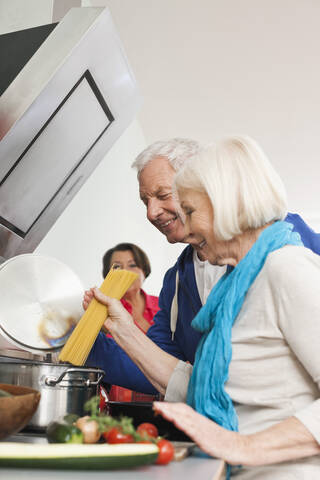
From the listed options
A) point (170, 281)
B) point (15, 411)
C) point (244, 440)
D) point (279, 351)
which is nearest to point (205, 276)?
point (170, 281)

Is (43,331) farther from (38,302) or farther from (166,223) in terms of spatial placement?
(166,223)

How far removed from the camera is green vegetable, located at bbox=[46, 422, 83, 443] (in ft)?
2.49

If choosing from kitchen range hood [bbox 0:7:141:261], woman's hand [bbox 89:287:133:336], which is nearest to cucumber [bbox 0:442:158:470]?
woman's hand [bbox 89:287:133:336]

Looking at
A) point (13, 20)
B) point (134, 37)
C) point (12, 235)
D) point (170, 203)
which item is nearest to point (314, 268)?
point (170, 203)

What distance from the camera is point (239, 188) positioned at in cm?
100

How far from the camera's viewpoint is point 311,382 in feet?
3.07

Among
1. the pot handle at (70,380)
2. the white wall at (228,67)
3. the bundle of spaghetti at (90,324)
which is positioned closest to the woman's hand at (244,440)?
the pot handle at (70,380)

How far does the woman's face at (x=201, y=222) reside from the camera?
3.42 ft

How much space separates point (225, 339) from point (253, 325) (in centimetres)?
6

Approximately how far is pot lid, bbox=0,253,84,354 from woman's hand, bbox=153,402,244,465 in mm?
572

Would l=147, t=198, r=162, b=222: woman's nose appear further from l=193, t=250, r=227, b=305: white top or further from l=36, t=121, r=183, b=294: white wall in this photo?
l=36, t=121, r=183, b=294: white wall

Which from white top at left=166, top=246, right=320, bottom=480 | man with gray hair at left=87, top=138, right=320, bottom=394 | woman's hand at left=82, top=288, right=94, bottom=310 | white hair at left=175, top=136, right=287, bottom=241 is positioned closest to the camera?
white top at left=166, top=246, right=320, bottom=480

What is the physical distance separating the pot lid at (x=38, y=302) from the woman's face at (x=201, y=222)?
449mm

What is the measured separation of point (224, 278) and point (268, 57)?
2.81m
